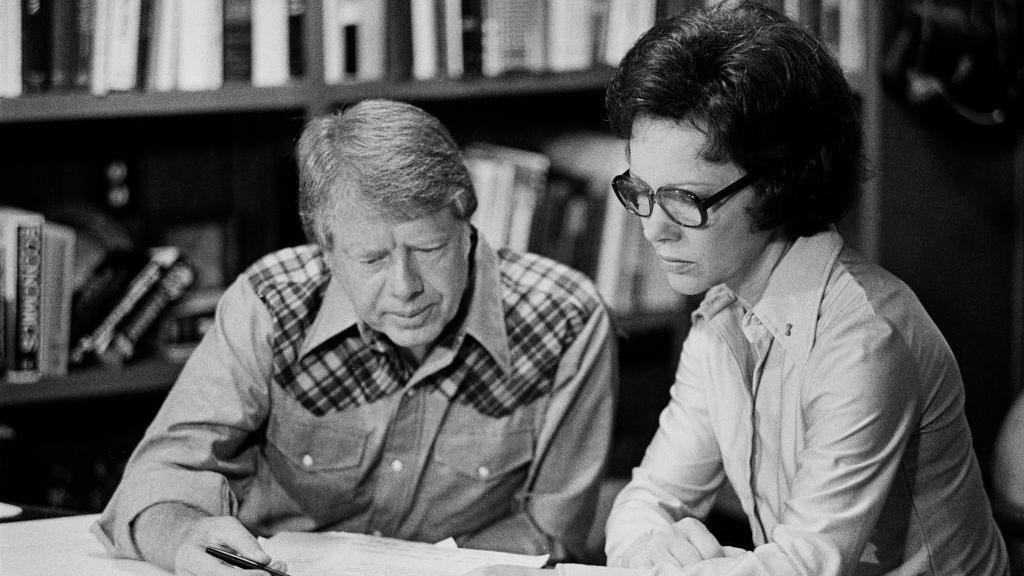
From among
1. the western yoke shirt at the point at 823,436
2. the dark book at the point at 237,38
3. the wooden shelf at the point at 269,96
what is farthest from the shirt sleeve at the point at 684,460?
the dark book at the point at 237,38

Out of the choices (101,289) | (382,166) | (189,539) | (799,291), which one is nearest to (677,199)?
(799,291)

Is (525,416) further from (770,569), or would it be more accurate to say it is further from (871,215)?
(871,215)

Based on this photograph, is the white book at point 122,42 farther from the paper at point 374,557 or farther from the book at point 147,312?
the paper at point 374,557

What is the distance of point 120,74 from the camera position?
6.56ft

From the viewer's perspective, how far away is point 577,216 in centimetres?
235

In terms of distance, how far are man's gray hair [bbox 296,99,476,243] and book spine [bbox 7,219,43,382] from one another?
704mm

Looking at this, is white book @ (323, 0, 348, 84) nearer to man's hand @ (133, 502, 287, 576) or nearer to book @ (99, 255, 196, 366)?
book @ (99, 255, 196, 366)

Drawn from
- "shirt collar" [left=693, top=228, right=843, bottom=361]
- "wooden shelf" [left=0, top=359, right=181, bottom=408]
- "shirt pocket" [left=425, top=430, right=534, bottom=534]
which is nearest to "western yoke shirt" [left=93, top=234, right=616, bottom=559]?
"shirt pocket" [left=425, top=430, right=534, bottom=534]

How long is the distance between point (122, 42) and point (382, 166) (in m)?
0.82

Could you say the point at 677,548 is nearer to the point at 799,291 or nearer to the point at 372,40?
the point at 799,291

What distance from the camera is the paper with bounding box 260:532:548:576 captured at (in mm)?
1258

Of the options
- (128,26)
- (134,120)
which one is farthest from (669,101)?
(134,120)

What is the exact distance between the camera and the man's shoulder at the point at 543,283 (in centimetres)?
162

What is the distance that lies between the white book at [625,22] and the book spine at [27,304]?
1.05 metres
